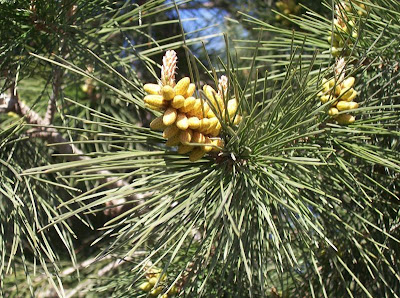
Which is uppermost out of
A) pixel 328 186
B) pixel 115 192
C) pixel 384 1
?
pixel 384 1

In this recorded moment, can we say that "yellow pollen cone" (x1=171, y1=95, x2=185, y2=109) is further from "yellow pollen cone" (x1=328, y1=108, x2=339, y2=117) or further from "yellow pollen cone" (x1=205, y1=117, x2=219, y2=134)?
"yellow pollen cone" (x1=328, y1=108, x2=339, y2=117)

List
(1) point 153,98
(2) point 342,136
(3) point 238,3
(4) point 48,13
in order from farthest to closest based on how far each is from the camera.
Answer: (3) point 238,3, (4) point 48,13, (2) point 342,136, (1) point 153,98

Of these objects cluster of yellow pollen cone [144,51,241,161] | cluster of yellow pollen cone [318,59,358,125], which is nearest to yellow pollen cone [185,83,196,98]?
cluster of yellow pollen cone [144,51,241,161]

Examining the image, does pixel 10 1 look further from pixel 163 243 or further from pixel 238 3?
pixel 238 3

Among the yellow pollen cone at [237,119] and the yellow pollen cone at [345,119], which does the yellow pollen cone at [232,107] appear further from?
the yellow pollen cone at [345,119]

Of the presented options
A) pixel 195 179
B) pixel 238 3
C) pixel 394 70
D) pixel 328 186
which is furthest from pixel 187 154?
pixel 238 3

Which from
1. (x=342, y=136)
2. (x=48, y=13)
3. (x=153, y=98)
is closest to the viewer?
(x=153, y=98)

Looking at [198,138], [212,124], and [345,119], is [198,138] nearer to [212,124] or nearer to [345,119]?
[212,124]

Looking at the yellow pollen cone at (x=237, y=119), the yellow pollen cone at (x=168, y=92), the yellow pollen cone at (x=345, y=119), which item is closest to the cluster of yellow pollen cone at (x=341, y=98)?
the yellow pollen cone at (x=345, y=119)
